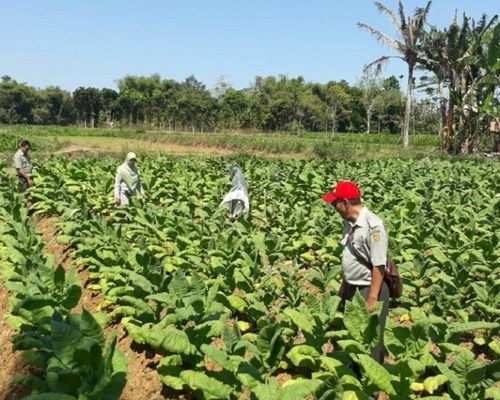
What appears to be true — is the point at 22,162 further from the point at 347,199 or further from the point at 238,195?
the point at 347,199

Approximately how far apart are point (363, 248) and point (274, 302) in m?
1.95

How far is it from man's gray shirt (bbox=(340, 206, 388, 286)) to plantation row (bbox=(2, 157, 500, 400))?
37 cm

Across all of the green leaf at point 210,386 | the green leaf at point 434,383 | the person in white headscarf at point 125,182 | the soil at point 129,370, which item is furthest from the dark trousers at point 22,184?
the green leaf at point 434,383

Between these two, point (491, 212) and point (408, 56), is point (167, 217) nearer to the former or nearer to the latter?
point (491, 212)

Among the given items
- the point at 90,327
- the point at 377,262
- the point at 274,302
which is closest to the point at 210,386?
the point at 90,327

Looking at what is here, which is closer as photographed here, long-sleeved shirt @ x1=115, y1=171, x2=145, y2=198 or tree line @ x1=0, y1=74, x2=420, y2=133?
long-sleeved shirt @ x1=115, y1=171, x2=145, y2=198

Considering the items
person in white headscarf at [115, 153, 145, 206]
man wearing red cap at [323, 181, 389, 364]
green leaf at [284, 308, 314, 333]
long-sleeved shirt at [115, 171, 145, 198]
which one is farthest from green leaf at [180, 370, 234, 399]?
long-sleeved shirt at [115, 171, 145, 198]

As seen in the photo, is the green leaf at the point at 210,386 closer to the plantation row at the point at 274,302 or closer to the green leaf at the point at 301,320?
the plantation row at the point at 274,302

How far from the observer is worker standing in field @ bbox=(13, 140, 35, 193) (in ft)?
43.6

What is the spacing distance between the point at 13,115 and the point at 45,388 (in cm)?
8919

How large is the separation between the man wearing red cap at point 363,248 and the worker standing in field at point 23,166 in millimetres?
10469

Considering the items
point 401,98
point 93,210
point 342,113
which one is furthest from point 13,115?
point 93,210

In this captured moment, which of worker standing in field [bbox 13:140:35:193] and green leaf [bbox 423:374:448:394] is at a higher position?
worker standing in field [bbox 13:140:35:193]

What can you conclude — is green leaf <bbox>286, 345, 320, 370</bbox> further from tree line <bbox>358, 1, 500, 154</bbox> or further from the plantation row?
tree line <bbox>358, 1, 500, 154</bbox>
